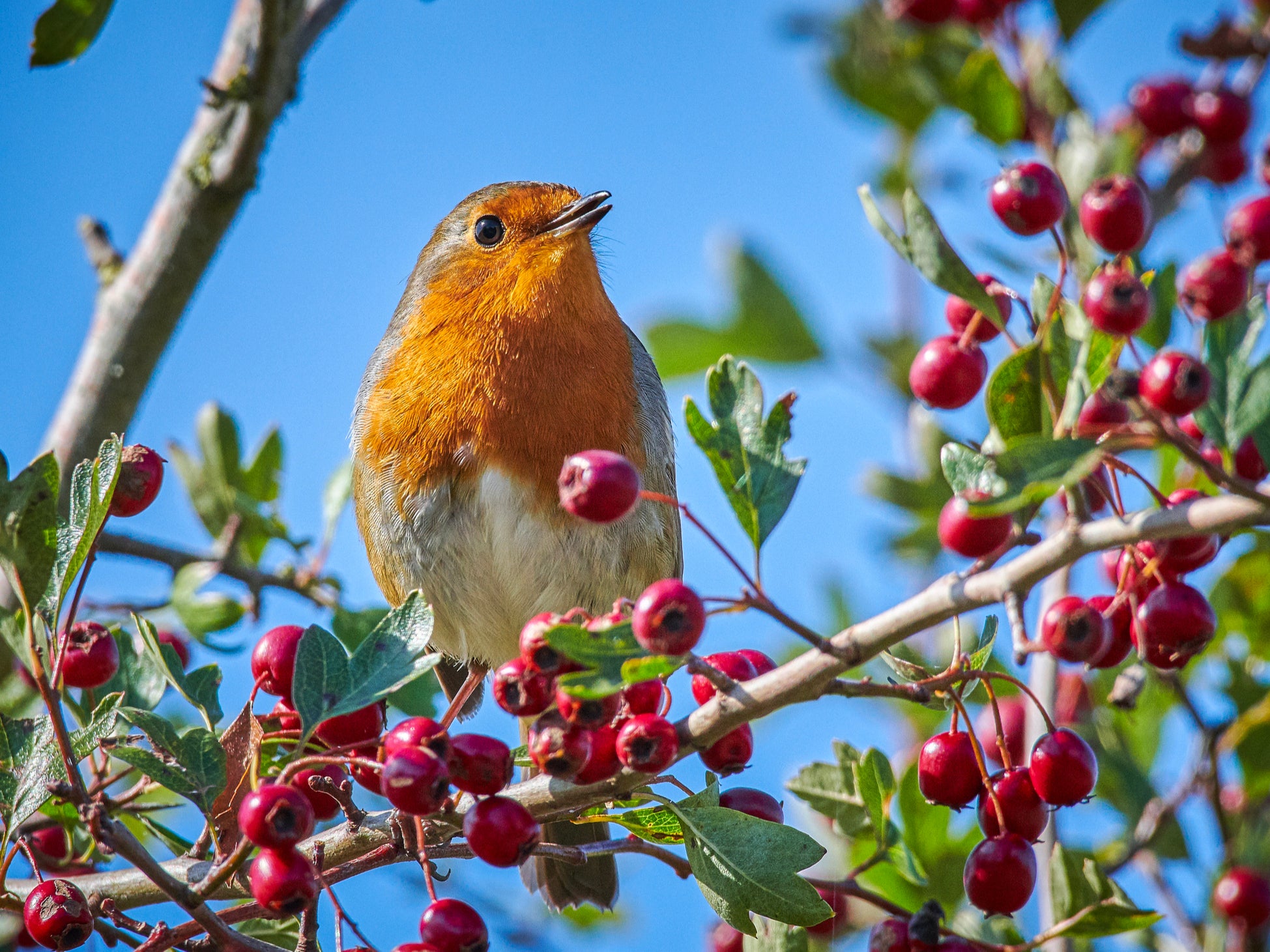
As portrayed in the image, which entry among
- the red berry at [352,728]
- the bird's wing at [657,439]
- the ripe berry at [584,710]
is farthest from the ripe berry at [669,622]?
the bird's wing at [657,439]

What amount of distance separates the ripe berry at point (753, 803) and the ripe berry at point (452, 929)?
56 cm

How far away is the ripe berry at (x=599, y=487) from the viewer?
185 centimetres

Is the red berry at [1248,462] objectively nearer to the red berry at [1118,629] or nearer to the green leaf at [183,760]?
the red berry at [1118,629]

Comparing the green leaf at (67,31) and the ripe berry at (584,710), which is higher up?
the green leaf at (67,31)

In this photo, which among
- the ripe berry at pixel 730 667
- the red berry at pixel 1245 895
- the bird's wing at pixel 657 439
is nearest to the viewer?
the ripe berry at pixel 730 667

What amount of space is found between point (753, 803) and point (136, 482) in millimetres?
1328

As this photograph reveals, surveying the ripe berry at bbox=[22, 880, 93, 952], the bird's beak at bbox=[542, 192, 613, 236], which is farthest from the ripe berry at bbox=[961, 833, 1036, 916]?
the bird's beak at bbox=[542, 192, 613, 236]

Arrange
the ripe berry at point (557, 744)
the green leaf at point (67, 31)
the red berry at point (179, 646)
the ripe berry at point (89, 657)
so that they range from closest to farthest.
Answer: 1. the ripe berry at point (557, 744)
2. the ripe berry at point (89, 657)
3. the red berry at point (179, 646)
4. the green leaf at point (67, 31)

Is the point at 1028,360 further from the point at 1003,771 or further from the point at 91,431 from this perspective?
the point at 91,431

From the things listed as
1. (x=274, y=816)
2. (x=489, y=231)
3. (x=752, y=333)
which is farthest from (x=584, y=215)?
(x=274, y=816)

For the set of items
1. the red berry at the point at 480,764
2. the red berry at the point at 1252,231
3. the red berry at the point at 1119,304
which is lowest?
the red berry at the point at 480,764

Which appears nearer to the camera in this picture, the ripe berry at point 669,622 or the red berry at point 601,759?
the ripe berry at point 669,622

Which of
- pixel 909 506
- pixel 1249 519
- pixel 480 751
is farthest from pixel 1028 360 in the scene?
pixel 909 506

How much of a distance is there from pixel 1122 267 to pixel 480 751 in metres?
1.27
